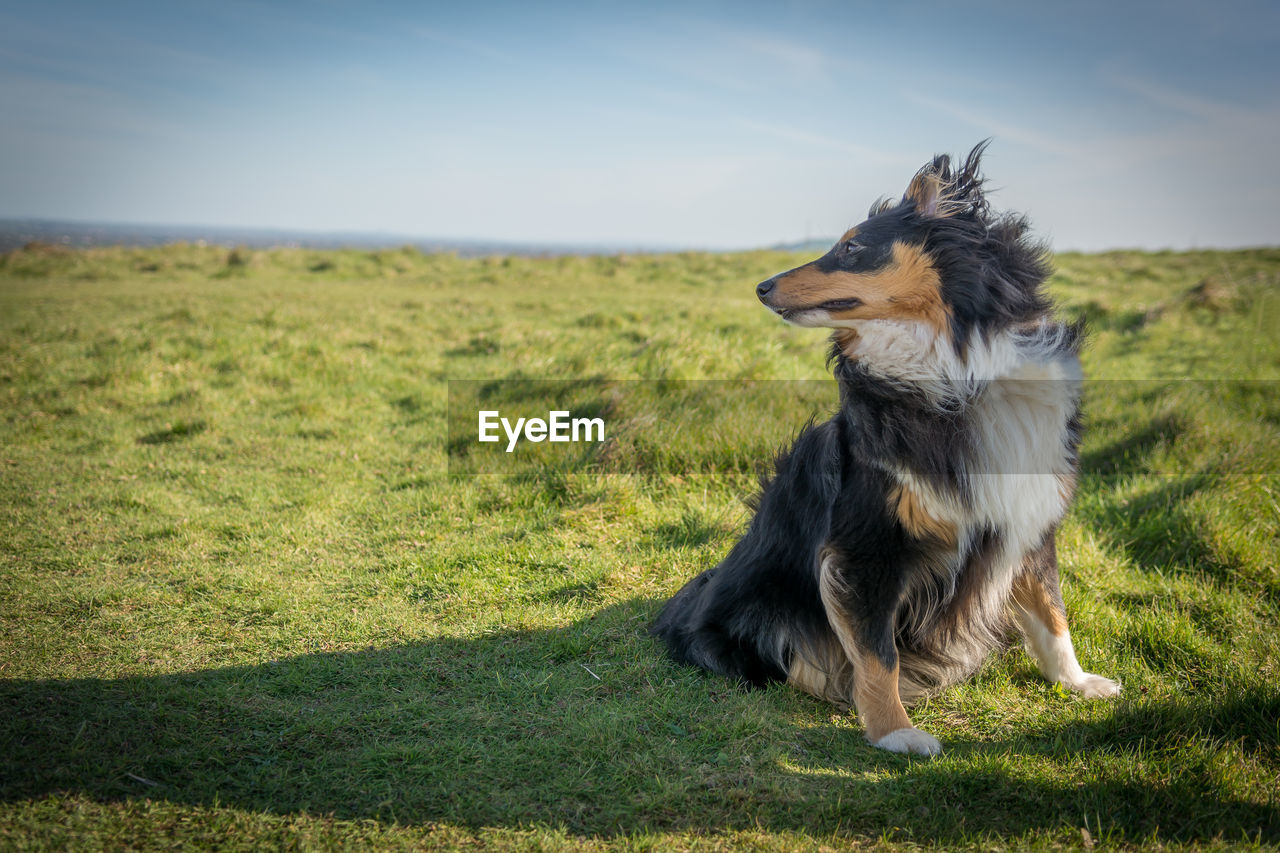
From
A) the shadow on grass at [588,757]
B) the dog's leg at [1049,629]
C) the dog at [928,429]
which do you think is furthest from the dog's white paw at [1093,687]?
the dog at [928,429]

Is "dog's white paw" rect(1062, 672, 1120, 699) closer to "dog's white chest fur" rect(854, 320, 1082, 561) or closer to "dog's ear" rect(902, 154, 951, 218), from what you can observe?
"dog's white chest fur" rect(854, 320, 1082, 561)

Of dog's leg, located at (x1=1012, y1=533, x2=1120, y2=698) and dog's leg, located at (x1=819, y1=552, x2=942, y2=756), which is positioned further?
dog's leg, located at (x1=1012, y1=533, x2=1120, y2=698)

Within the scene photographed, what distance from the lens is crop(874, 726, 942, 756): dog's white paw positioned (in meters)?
3.01

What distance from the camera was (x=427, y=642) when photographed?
157 inches

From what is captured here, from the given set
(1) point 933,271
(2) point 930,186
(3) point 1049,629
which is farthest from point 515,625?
(2) point 930,186

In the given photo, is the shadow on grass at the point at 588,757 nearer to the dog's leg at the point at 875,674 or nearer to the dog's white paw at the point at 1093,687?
the dog's leg at the point at 875,674

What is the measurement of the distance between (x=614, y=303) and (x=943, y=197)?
1257cm

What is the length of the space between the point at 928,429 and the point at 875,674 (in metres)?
0.99

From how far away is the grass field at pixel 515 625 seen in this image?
2711 millimetres

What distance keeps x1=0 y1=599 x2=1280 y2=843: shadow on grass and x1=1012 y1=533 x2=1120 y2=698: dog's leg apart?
0.91 ft

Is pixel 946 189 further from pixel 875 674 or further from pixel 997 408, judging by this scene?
pixel 875 674

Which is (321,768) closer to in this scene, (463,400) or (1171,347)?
(463,400)

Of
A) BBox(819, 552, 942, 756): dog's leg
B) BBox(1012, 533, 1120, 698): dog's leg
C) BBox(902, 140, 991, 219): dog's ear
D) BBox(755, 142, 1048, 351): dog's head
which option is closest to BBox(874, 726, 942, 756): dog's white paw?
BBox(819, 552, 942, 756): dog's leg

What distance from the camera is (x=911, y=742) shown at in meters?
3.03
